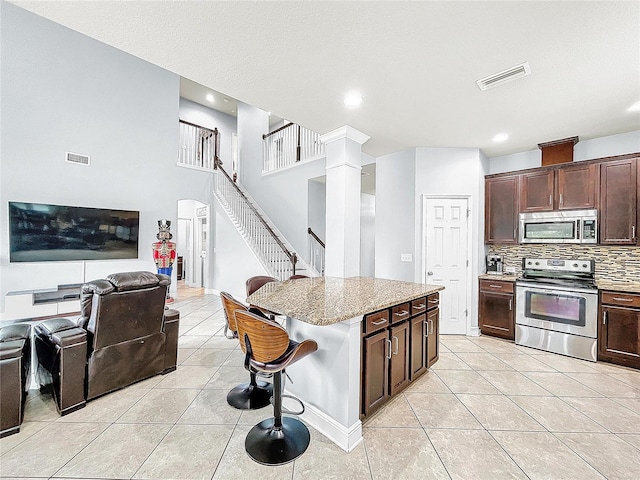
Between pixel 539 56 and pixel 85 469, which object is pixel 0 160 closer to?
pixel 85 469

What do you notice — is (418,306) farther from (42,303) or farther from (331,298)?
(42,303)

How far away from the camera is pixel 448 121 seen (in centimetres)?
329

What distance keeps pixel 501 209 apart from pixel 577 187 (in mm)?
897

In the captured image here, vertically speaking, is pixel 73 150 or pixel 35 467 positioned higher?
pixel 73 150

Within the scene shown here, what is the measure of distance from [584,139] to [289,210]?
528 centimetres

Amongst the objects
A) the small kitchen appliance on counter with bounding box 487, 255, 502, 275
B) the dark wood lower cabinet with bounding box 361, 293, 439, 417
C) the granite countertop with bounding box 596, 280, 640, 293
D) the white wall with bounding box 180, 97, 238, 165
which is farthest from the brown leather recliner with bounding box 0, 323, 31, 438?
the white wall with bounding box 180, 97, 238, 165

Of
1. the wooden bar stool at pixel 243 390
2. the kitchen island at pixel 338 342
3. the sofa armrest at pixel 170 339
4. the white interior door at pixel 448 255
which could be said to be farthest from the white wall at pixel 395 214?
the sofa armrest at pixel 170 339

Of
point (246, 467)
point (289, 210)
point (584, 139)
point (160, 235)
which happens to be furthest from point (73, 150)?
point (584, 139)

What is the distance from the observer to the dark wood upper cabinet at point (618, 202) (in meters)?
3.35

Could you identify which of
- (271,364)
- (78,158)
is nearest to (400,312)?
(271,364)

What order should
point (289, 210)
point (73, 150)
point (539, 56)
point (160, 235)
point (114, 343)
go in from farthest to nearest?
1. point (289, 210)
2. point (160, 235)
3. point (73, 150)
4. point (114, 343)
5. point (539, 56)

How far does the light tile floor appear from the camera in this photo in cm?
167

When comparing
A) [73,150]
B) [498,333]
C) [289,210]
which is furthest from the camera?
[289,210]

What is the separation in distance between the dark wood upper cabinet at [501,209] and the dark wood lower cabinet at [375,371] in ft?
10.4
